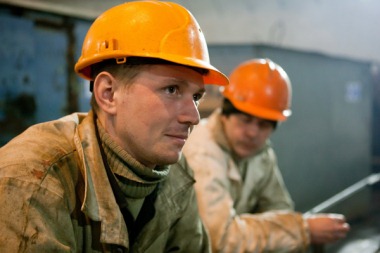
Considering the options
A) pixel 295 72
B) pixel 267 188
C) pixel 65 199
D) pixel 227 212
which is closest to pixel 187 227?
pixel 227 212

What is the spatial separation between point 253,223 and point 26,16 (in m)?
1.91

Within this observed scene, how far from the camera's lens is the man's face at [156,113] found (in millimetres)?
1317

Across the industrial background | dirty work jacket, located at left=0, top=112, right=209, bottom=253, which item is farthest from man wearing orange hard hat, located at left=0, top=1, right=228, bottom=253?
the industrial background

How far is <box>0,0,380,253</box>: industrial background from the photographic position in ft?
9.09

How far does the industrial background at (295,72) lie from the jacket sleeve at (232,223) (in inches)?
50.5

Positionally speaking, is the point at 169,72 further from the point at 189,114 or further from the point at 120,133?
the point at 120,133

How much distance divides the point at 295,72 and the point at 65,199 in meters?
3.53

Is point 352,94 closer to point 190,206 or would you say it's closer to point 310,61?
point 310,61

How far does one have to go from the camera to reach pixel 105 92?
138cm

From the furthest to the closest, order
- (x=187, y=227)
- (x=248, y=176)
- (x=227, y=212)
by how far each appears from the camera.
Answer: (x=248, y=176), (x=227, y=212), (x=187, y=227)

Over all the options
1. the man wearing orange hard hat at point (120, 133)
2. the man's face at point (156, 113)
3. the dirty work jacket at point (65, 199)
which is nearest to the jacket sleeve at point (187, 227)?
the dirty work jacket at point (65, 199)

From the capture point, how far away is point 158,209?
1.55m

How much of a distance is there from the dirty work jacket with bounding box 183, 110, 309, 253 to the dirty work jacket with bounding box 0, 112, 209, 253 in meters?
0.53

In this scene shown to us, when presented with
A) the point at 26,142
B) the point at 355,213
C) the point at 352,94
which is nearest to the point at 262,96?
the point at 26,142
